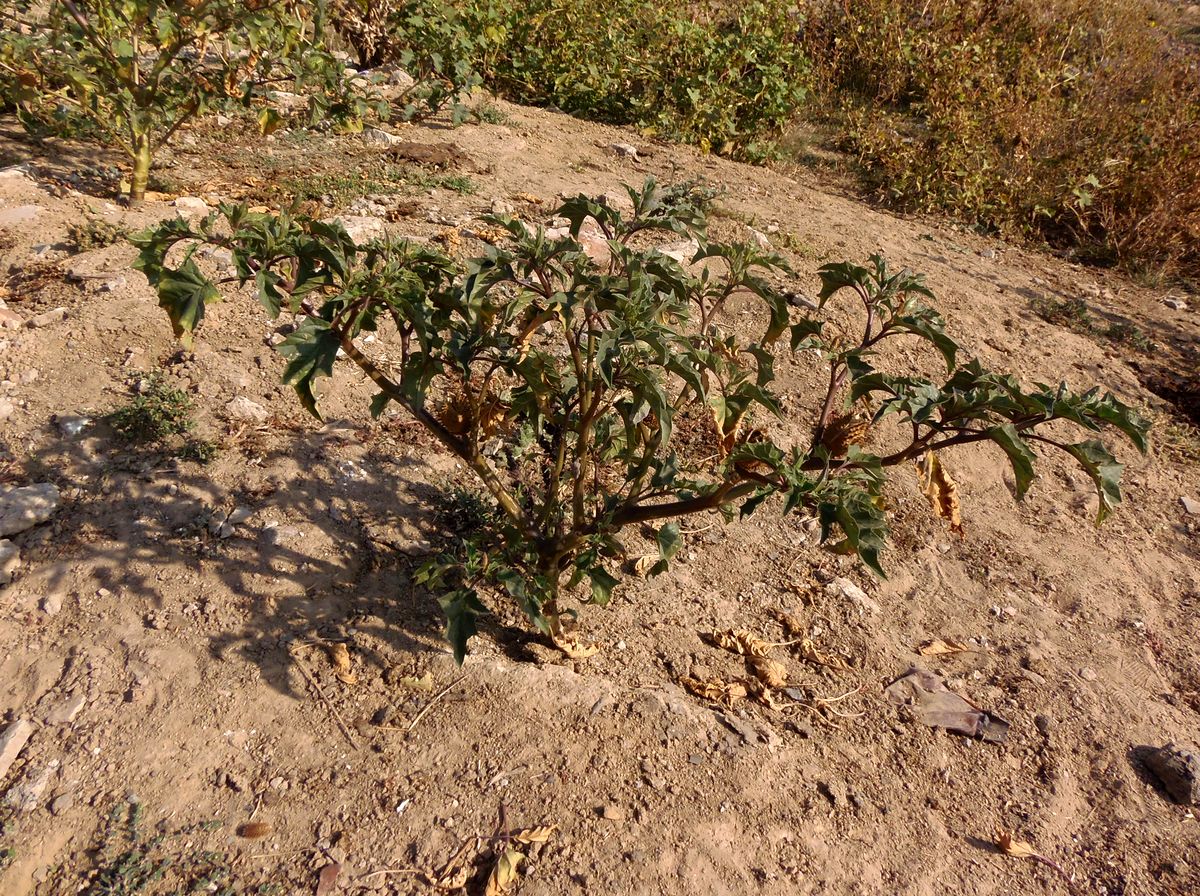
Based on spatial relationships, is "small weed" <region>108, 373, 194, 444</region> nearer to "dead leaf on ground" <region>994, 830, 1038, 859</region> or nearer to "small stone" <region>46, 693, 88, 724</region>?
"small stone" <region>46, 693, 88, 724</region>

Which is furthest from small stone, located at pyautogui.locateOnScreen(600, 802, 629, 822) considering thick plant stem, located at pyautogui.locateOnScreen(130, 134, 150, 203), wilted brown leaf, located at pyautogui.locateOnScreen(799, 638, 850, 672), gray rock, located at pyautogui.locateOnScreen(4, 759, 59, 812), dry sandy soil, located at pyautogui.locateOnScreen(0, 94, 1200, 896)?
thick plant stem, located at pyautogui.locateOnScreen(130, 134, 150, 203)

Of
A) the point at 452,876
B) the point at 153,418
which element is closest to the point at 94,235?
the point at 153,418

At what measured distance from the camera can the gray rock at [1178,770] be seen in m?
2.29

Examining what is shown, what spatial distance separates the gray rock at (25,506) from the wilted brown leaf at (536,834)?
1.67 meters

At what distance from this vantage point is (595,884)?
1.88m

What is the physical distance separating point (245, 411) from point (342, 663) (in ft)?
3.67

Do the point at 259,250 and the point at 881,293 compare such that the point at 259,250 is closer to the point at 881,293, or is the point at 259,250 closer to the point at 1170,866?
the point at 881,293

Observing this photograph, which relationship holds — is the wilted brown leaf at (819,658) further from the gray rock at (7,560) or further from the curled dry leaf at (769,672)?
the gray rock at (7,560)

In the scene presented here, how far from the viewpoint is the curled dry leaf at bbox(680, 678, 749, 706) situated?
237cm

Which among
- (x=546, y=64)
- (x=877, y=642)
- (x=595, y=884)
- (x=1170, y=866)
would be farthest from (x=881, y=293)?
(x=546, y=64)

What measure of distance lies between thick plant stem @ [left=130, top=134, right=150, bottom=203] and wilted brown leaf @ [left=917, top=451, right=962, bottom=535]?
375cm

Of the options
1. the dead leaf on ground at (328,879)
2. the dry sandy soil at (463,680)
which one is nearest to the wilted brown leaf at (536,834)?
the dry sandy soil at (463,680)

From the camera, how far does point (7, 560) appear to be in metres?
2.38

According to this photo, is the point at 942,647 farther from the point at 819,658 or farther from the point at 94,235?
the point at 94,235
